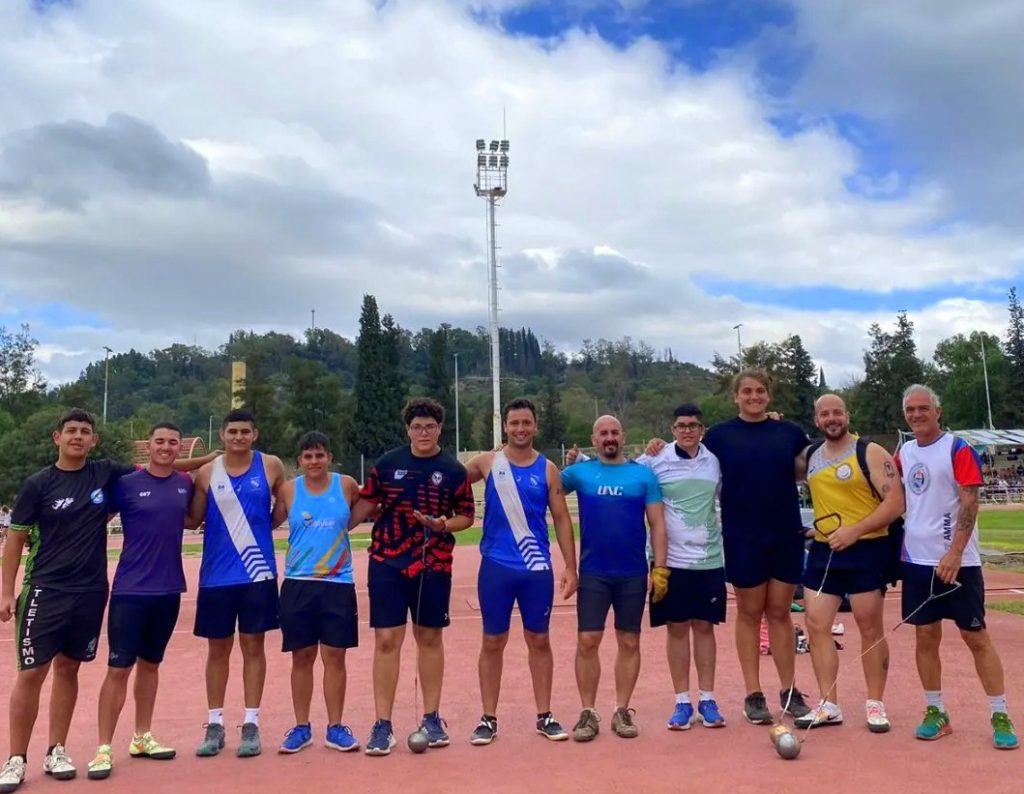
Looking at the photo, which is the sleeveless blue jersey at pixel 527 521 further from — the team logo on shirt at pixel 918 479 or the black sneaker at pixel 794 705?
the team logo on shirt at pixel 918 479

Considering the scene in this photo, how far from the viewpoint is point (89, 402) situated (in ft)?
177

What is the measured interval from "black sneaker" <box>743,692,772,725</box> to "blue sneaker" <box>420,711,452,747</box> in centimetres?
196

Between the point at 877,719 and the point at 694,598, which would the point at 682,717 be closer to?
the point at 694,598

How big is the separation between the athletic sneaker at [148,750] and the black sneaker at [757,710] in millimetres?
3626

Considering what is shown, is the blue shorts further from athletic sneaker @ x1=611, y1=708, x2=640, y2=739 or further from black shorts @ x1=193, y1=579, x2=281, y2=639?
black shorts @ x1=193, y1=579, x2=281, y2=639

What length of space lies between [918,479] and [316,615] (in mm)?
3861

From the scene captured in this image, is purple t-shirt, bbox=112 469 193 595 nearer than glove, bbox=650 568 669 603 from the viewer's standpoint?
Yes

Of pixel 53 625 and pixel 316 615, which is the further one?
pixel 316 615

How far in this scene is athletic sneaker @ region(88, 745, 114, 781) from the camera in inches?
189

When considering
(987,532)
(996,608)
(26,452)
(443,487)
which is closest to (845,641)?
(996,608)

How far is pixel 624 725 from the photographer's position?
17.5ft

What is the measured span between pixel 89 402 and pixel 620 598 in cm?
5552

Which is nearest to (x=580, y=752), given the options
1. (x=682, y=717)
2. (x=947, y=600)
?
(x=682, y=717)

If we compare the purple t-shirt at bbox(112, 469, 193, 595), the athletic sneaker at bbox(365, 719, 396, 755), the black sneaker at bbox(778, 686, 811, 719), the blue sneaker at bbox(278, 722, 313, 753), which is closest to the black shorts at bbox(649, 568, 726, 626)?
the black sneaker at bbox(778, 686, 811, 719)
